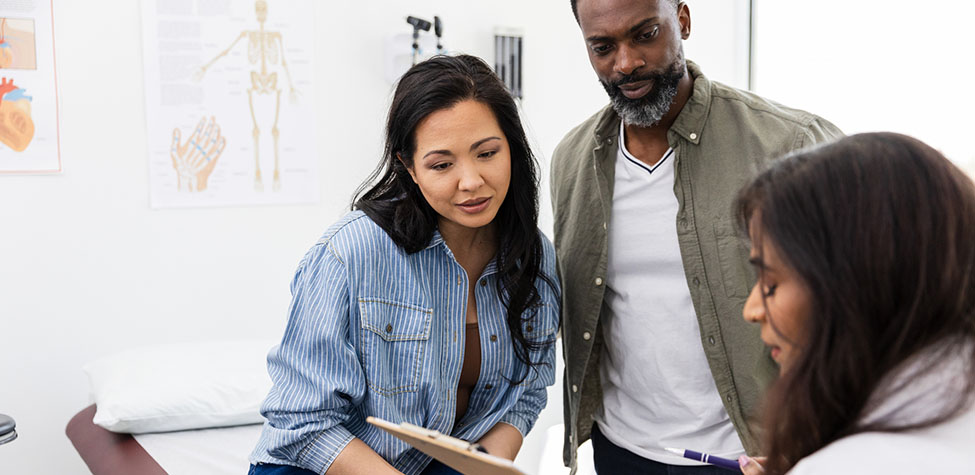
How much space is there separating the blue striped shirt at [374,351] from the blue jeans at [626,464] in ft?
1.00

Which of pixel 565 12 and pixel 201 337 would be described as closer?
pixel 201 337

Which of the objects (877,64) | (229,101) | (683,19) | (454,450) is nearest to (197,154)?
(229,101)

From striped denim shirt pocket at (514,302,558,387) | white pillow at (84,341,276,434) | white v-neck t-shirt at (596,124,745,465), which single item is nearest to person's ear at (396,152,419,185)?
striped denim shirt pocket at (514,302,558,387)

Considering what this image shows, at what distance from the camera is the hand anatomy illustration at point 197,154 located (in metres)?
2.72

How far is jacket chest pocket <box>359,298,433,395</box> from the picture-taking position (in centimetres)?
145

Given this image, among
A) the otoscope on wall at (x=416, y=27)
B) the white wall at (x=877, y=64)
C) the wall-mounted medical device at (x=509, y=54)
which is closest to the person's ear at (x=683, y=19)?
the white wall at (x=877, y=64)

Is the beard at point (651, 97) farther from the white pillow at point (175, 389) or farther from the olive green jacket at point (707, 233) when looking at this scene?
the white pillow at point (175, 389)

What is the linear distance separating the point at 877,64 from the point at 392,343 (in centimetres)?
216

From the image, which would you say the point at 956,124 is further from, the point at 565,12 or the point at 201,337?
the point at 201,337

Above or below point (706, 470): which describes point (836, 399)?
above

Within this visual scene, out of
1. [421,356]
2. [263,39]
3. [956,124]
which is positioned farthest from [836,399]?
[263,39]

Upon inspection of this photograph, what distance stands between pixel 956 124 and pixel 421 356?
A: 192cm

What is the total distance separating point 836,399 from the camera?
31.9 inches

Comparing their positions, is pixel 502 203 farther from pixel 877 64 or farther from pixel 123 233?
pixel 877 64
